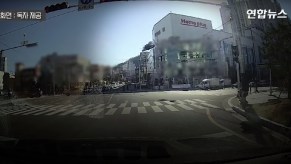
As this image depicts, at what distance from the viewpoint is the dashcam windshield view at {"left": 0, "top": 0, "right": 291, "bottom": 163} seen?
2.96m

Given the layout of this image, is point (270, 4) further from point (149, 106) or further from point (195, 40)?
point (149, 106)

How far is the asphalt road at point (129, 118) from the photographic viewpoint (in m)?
3.05

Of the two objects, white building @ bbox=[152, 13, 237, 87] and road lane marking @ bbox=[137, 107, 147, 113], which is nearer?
white building @ bbox=[152, 13, 237, 87]

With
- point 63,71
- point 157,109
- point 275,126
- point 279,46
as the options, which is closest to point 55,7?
point 63,71

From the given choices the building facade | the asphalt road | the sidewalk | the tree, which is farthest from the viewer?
the tree

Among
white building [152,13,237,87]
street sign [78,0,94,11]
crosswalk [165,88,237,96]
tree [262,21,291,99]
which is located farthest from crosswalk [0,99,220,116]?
street sign [78,0,94,11]

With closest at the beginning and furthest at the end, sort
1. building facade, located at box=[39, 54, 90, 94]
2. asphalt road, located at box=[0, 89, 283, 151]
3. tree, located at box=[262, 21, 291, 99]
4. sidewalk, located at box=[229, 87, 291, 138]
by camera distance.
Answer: building facade, located at box=[39, 54, 90, 94], asphalt road, located at box=[0, 89, 283, 151], sidewalk, located at box=[229, 87, 291, 138], tree, located at box=[262, 21, 291, 99]

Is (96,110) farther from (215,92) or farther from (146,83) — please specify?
(215,92)

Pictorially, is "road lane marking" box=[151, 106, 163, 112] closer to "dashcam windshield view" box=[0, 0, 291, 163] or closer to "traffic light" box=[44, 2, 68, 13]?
"dashcam windshield view" box=[0, 0, 291, 163]

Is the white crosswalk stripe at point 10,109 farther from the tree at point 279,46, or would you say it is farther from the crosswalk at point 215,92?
the tree at point 279,46

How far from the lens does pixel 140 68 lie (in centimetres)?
325

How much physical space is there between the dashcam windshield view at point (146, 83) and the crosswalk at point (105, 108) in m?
0.01

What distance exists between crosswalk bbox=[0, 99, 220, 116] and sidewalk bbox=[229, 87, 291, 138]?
0.32 m

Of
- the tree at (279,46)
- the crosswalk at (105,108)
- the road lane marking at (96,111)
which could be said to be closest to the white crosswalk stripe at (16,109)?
the crosswalk at (105,108)
